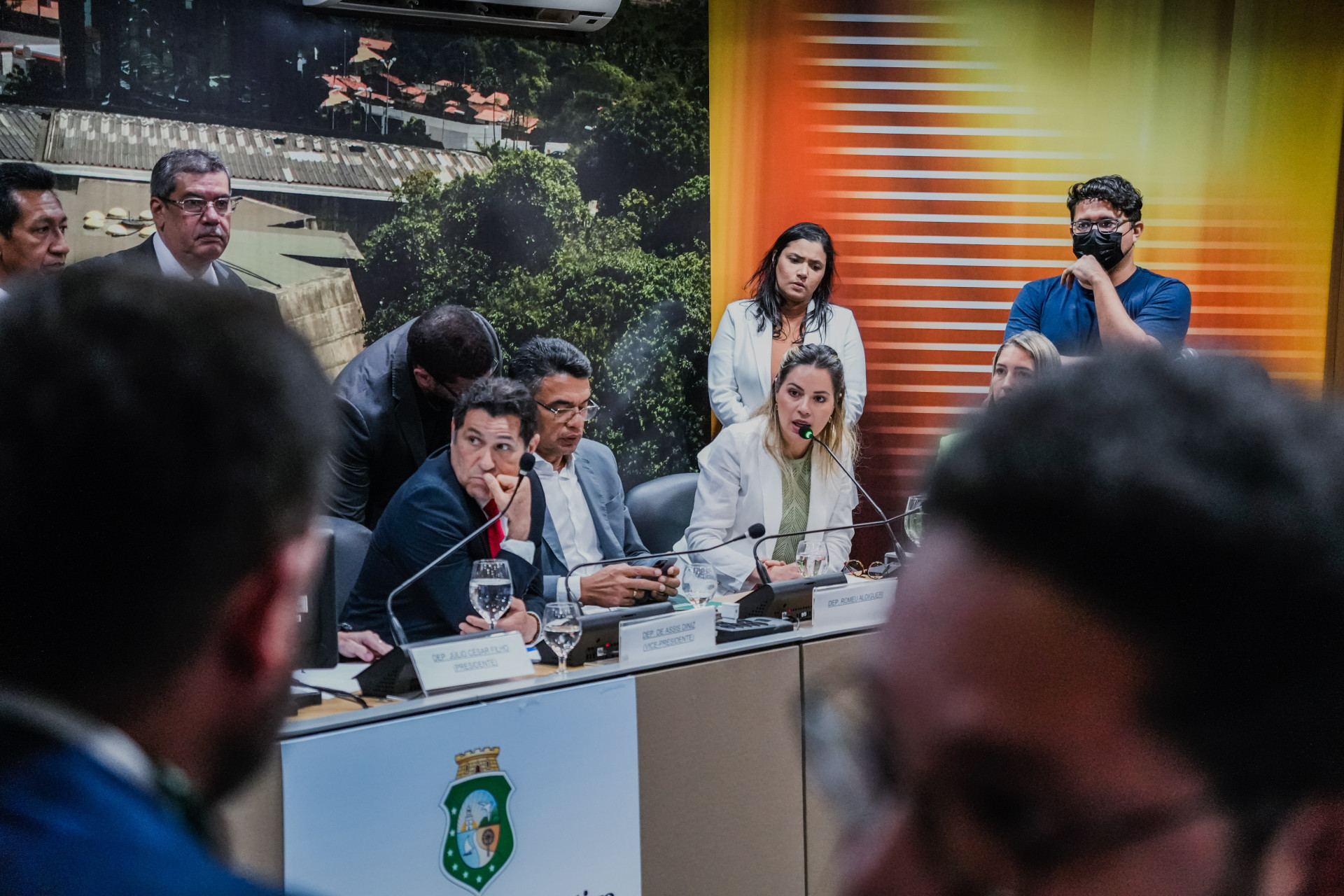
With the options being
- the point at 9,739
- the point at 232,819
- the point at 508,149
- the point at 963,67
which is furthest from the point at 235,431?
the point at 963,67

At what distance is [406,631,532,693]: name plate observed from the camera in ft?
6.33

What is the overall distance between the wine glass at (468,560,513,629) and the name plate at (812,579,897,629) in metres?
0.70

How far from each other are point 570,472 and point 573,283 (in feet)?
4.27

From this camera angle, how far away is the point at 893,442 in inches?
201

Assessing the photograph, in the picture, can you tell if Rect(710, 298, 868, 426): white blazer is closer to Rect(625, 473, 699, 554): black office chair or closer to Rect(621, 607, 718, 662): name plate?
Rect(625, 473, 699, 554): black office chair

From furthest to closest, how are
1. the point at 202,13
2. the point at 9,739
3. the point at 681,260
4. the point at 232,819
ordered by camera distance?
the point at 681,260
the point at 202,13
the point at 232,819
the point at 9,739

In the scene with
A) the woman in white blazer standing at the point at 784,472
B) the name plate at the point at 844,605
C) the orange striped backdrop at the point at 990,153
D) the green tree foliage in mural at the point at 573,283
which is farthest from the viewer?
the orange striped backdrop at the point at 990,153

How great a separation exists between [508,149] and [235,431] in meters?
4.06

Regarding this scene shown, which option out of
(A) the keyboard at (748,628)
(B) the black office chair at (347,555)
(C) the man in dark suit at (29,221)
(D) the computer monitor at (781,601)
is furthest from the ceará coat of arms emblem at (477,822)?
(C) the man in dark suit at (29,221)

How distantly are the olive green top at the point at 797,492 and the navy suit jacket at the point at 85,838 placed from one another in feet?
10.4

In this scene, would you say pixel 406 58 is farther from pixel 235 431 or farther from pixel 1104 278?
pixel 235 431

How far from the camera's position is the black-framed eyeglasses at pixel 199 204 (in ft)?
10.7

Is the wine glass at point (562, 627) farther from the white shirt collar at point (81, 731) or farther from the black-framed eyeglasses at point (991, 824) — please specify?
the black-framed eyeglasses at point (991, 824)

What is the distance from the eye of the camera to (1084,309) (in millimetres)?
4340
